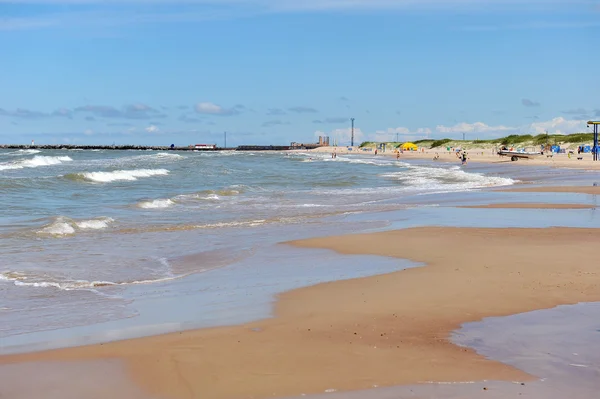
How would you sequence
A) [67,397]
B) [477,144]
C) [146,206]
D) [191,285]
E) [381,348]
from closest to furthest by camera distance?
[67,397] → [381,348] → [191,285] → [146,206] → [477,144]

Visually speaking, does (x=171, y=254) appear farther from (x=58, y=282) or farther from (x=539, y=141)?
(x=539, y=141)

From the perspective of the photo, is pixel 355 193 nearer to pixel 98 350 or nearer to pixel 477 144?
pixel 98 350

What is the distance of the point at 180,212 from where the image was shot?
24469 mm

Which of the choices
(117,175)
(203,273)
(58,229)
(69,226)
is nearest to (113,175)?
(117,175)

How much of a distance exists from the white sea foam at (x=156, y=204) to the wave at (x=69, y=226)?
17.9 feet

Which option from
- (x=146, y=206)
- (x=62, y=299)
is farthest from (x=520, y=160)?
(x=62, y=299)

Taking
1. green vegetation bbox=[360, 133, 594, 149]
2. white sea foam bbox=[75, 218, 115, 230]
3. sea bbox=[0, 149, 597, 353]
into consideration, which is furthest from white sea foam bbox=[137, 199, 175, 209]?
green vegetation bbox=[360, 133, 594, 149]

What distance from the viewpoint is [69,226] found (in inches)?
749

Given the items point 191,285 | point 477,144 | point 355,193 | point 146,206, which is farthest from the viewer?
point 477,144

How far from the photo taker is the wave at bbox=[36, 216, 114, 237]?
18.3m

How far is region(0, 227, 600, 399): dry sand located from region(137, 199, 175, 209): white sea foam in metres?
15.4

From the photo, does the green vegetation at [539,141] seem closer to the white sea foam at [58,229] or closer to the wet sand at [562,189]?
the wet sand at [562,189]

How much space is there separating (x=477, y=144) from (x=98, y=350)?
469 ft

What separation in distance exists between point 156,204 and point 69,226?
27.1 ft
